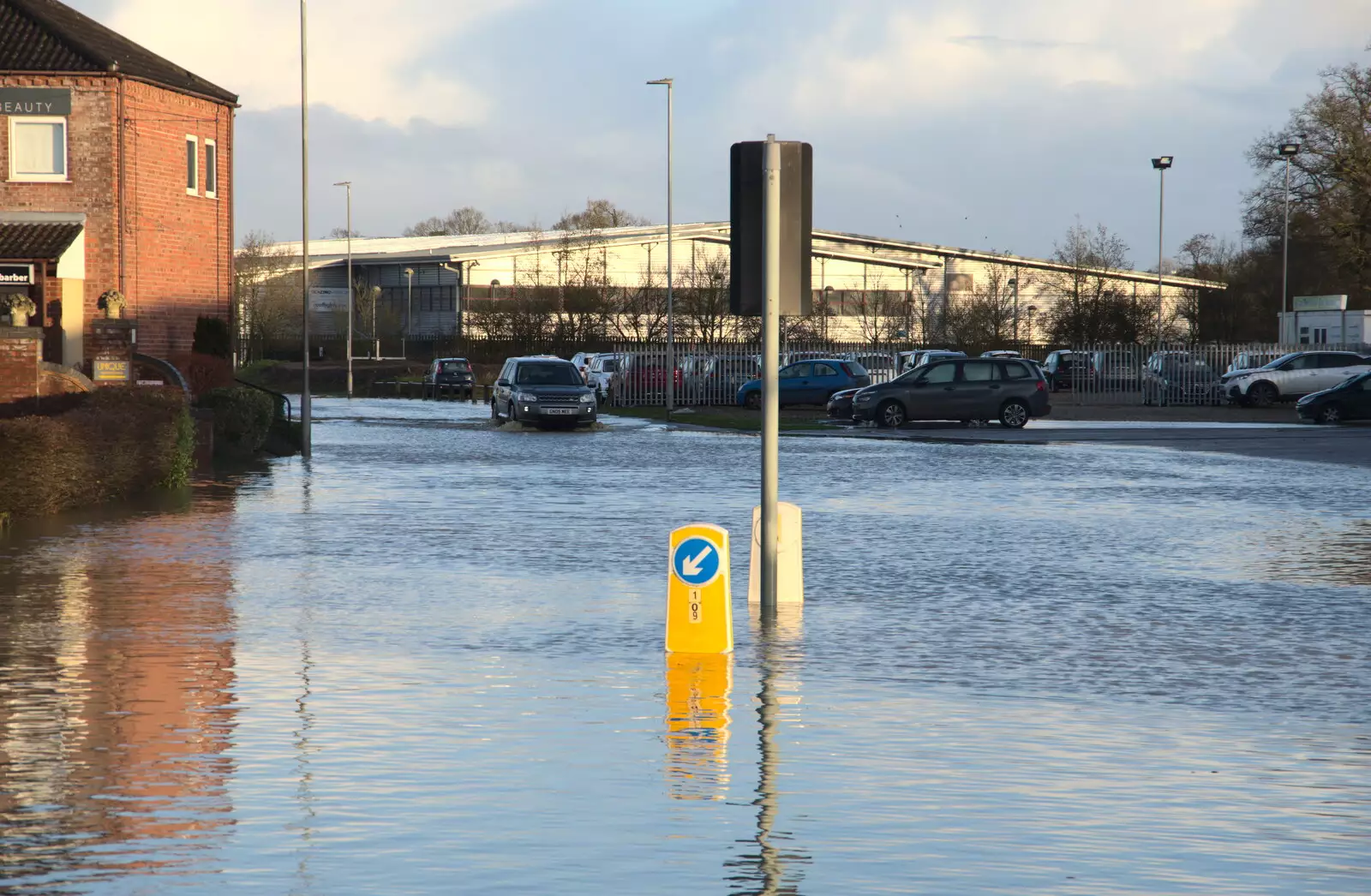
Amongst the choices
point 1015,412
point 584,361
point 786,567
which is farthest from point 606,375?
point 786,567

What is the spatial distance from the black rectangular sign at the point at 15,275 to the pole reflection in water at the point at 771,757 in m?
29.7

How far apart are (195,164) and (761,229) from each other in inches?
1289

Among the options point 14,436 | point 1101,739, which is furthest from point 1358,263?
point 1101,739

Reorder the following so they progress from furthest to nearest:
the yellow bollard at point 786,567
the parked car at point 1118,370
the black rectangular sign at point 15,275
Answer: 1. the parked car at point 1118,370
2. the black rectangular sign at point 15,275
3. the yellow bollard at point 786,567

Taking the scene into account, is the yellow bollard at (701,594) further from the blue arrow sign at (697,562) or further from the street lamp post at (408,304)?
the street lamp post at (408,304)

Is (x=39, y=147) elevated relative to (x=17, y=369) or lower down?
elevated

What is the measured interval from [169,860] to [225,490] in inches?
715

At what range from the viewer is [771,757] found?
7.66 metres

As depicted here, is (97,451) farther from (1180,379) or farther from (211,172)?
(1180,379)

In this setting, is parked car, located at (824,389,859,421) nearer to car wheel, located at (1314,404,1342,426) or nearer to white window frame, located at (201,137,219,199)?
car wheel, located at (1314,404,1342,426)

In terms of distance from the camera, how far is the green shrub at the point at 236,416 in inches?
1236

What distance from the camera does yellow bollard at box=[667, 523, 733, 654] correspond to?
10422 millimetres

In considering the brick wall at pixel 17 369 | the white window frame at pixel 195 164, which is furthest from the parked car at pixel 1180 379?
the brick wall at pixel 17 369

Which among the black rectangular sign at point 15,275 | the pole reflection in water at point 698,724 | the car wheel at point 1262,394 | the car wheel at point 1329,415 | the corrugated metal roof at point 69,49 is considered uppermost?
the corrugated metal roof at point 69,49
